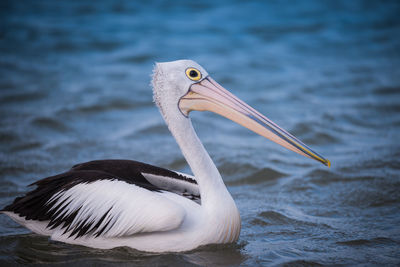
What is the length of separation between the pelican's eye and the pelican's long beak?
1.5 inches

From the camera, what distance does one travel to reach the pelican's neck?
2.96 meters

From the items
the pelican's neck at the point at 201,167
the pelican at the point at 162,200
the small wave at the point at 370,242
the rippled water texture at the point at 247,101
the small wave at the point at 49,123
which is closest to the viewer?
the pelican at the point at 162,200

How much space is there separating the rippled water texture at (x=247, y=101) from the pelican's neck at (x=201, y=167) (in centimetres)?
33

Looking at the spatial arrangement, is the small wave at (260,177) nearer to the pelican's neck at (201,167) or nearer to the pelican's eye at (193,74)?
the pelican's neck at (201,167)

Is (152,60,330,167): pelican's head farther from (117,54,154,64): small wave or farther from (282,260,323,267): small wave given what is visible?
(117,54,154,64): small wave

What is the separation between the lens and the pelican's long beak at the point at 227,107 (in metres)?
3.03

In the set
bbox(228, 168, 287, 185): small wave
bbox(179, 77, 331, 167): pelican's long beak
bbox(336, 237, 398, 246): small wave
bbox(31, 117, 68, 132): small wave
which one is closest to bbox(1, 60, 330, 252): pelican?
bbox(179, 77, 331, 167): pelican's long beak

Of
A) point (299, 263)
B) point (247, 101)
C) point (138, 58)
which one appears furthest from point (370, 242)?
point (138, 58)

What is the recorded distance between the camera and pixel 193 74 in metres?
3.05

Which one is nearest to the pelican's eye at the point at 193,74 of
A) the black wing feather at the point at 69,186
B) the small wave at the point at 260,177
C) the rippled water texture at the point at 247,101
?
the black wing feather at the point at 69,186

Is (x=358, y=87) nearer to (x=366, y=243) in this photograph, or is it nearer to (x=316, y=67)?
(x=316, y=67)

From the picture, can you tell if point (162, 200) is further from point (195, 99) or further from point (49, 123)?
point (49, 123)

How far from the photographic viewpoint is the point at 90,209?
294cm

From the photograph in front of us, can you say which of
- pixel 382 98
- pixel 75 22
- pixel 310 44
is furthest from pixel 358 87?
pixel 75 22
